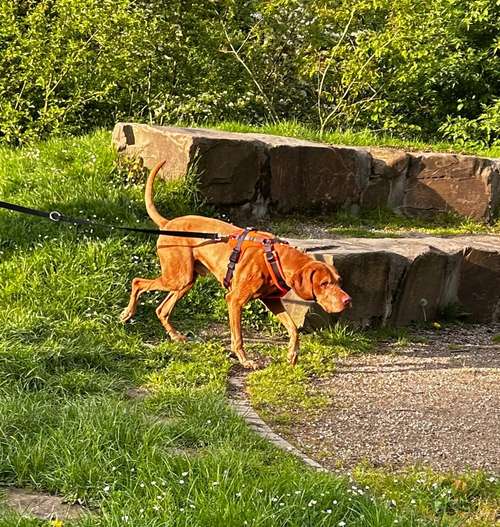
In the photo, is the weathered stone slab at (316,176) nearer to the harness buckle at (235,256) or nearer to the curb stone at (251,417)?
the harness buckle at (235,256)

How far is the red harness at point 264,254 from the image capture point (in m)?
5.41

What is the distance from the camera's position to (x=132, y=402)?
15.0 feet

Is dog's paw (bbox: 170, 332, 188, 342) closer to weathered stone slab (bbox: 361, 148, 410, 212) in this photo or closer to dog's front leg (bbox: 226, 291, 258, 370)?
dog's front leg (bbox: 226, 291, 258, 370)

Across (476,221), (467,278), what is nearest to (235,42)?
(476,221)

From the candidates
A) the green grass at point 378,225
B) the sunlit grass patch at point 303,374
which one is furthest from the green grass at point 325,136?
the sunlit grass patch at point 303,374

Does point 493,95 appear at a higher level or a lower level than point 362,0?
lower

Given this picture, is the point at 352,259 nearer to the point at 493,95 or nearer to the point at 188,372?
the point at 188,372

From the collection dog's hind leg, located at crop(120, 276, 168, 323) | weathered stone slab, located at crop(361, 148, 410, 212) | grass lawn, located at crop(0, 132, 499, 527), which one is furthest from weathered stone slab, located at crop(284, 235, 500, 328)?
weathered stone slab, located at crop(361, 148, 410, 212)

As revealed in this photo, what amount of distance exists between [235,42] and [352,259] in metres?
6.70

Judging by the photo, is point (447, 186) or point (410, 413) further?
point (447, 186)

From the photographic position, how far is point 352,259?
6641 mm

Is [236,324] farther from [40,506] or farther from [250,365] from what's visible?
[40,506]

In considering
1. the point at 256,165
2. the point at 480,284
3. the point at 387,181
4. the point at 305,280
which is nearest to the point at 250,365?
the point at 305,280

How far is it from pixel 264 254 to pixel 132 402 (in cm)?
143
